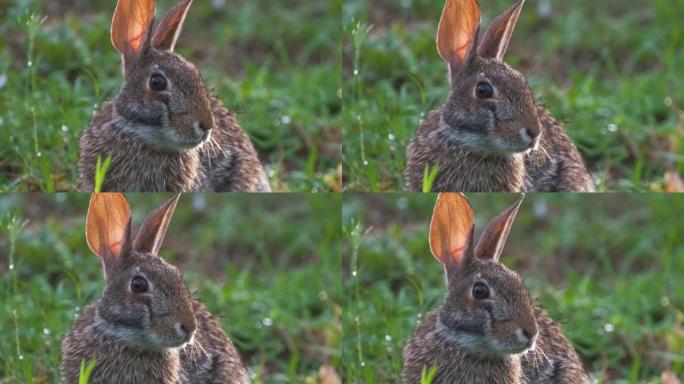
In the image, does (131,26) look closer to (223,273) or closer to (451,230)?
(451,230)

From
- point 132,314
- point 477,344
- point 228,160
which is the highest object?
point 228,160

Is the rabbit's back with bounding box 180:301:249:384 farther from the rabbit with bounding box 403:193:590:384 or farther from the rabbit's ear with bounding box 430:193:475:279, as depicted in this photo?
the rabbit's ear with bounding box 430:193:475:279

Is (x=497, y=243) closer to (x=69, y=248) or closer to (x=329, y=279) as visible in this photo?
(x=329, y=279)

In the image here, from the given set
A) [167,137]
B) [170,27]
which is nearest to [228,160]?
[167,137]

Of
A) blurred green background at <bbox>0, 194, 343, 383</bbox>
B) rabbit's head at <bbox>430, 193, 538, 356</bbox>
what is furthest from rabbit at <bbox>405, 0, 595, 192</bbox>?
blurred green background at <bbox>0, 194, 343, 383</bbox>

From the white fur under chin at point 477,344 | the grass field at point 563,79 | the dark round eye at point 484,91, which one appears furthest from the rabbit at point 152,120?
the white fur under chin at point 477,344

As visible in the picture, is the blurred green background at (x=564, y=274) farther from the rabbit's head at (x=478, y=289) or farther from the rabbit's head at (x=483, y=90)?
the rabbit's head at (x=483, y=90)

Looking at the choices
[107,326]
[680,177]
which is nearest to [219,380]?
[107,326]
